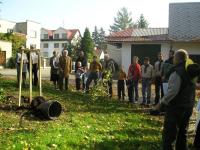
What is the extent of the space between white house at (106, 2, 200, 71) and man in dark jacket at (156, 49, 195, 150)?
1008 inches

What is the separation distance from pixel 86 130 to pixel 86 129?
11 centimetres

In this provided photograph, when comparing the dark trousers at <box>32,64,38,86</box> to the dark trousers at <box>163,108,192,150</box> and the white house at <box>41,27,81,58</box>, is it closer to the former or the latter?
the dark trousers at <box>163,108,192,150</box>

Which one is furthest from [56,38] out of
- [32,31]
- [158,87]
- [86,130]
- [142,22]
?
[86,130]

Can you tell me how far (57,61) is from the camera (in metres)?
18.5

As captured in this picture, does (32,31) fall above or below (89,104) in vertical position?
above

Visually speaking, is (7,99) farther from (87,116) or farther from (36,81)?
(36,81)

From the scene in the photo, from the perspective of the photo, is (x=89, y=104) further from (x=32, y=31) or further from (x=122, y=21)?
(x=122, y=21)

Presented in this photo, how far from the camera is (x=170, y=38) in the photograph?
34219 millimetres

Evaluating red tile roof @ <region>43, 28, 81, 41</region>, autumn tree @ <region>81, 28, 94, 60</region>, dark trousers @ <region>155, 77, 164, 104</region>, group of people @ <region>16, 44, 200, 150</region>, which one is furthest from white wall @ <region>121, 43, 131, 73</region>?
red tile roof @ <region>43, 28, 81, 41</region>

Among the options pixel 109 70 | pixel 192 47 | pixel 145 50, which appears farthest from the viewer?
pixel 145 50

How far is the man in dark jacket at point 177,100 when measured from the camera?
7512mm

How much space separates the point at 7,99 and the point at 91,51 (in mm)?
61711

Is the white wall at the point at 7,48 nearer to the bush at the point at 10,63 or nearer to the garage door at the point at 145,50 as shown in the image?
the bush at the point at 10,63

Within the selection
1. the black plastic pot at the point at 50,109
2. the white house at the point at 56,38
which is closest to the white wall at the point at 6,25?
the white house at the point at 56,38
